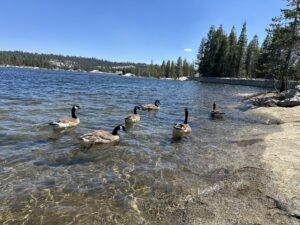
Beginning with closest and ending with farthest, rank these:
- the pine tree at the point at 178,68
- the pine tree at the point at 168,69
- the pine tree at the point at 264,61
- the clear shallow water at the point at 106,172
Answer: the clear shallow water at the point at 106,172
the pine tree at the point at 264,61
the pine tree at the point at 178,68
the pine tree at the point at 168,69

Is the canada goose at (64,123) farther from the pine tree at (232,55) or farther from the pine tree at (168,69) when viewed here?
the pine tree at (168,69)

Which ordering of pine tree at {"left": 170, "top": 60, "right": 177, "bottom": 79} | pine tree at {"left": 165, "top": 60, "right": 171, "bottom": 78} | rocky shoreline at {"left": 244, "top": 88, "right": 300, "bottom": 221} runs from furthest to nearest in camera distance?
pine tree at {"left": 165, "top": 60, "right": 171, "bottom": 78} < pine tree at {"left": 170, "top": 60, "right": 177, "bottom": 79} < rocky shoreline at {"left": 244, "top": 88, "right": 300, "bottom": 221}

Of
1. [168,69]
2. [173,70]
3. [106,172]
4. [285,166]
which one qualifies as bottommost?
[173,70]

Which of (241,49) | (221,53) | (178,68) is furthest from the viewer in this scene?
(178,68)

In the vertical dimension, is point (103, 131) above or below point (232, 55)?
below

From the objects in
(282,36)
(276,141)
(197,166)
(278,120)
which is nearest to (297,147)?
(276,141)

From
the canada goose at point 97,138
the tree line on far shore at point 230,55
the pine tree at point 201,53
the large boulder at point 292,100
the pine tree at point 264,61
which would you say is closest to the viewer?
the canada goose at point 97,138

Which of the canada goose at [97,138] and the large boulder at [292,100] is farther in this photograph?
the large boulder at [292,100]

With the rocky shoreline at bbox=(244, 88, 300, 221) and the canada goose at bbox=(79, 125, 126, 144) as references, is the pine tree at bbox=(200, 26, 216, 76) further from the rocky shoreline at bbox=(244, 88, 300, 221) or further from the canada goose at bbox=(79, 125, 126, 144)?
the canada goose at bbox=(79, 125, 126, 144)

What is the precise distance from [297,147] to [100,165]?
8534 millimetres

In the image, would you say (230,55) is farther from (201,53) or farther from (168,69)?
(168,69)

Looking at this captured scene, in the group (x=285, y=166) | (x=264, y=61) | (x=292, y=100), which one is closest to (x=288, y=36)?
(x=292, y=100)

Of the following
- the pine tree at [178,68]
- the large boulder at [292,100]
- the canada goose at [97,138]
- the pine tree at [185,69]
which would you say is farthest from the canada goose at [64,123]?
the pine tree at [185,69]

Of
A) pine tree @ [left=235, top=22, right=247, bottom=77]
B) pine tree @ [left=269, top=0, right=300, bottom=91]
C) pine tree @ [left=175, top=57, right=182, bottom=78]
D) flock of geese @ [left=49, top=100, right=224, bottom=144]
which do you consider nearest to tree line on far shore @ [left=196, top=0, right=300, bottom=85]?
pine tree @ [left=235, top=22, right=247, bottom=77]
